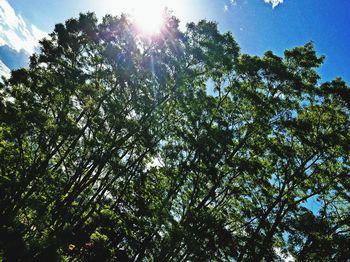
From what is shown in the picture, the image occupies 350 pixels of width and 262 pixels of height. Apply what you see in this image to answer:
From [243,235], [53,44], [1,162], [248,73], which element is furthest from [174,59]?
[1,162]

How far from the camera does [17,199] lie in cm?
1773

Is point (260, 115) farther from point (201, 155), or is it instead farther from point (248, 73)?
point (201, 155)

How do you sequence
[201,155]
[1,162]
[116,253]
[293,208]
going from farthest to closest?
1. [116,253]
2. [1,162]
3. [293,208]
4. [201,155]

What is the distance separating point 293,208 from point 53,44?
1725 centimetres

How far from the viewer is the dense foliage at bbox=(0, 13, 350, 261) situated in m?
15.3

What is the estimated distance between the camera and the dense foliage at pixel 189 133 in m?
15.3

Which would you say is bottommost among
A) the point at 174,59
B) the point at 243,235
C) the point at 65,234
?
the point at 65,234

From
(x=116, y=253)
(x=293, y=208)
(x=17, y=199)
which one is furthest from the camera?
(x=116, y=253)

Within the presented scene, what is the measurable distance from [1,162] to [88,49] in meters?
10.1

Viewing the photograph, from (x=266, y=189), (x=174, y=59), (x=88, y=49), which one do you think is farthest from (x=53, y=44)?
(x=266, y=189)

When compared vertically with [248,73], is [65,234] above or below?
below

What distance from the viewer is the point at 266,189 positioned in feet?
52.2

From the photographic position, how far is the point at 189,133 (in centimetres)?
1602

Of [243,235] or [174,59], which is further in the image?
[174,59]
